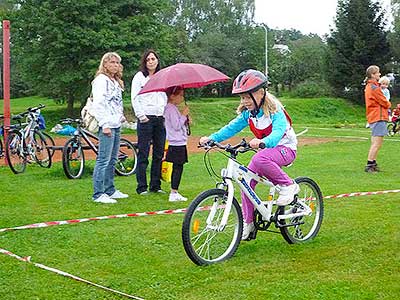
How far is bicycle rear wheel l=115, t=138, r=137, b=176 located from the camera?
37.9 ft

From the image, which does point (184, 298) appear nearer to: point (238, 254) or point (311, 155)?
point (238, 254)

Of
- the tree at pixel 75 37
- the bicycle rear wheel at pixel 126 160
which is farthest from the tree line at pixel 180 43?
the bicycle rear wheel at pixel 126 160

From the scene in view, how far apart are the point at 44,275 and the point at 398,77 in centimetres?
4816

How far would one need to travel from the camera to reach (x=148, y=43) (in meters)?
30.0

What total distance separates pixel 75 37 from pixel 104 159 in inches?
799

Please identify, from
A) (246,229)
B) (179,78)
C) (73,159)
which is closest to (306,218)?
(246,229)

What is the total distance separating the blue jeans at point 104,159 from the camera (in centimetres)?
830

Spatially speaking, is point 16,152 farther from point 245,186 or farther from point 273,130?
point 273,130

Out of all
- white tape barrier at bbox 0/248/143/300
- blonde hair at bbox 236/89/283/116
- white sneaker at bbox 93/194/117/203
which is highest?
blonde hair at bbox 236/89/283/116

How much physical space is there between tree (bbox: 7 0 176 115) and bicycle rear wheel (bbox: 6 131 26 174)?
1563cm

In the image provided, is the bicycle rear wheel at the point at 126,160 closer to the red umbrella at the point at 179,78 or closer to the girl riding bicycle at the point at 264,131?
the red umbrella at the point at 179,78

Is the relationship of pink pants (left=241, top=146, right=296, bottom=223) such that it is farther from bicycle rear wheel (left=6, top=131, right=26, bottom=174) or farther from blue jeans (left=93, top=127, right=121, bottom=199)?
bicycle rear wheel (left=6, top=131, right=26, bottom=174)

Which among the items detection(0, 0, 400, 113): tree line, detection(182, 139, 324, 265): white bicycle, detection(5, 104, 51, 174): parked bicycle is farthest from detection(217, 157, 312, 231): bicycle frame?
detection(0, 0, 400, 113): tree line

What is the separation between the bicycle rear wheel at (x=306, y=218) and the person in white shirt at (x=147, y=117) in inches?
123
